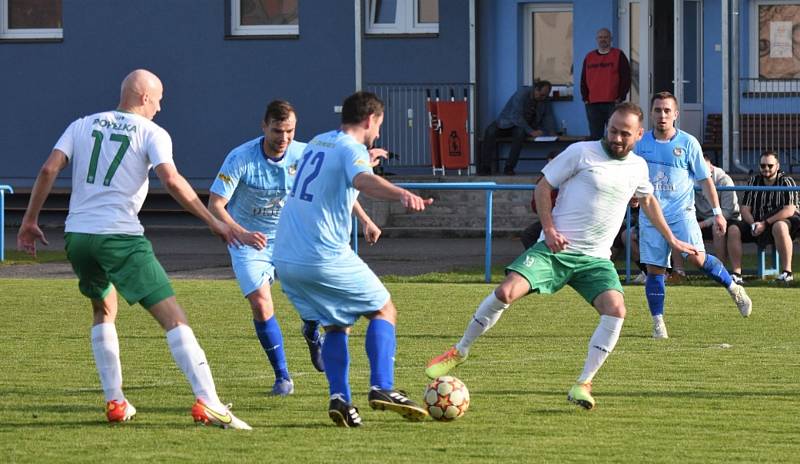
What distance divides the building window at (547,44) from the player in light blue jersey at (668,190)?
42.2ft

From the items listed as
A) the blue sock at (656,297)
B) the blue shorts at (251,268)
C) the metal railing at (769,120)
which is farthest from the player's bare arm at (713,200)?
the metal railing at (769,120)

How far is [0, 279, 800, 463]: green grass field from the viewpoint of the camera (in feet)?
23.6

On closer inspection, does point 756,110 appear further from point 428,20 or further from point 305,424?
point 305,424

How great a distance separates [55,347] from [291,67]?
14682 mm

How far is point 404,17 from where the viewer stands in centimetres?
2517

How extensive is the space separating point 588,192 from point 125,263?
274 centimetres

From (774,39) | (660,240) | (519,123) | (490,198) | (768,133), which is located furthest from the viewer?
(774,39)

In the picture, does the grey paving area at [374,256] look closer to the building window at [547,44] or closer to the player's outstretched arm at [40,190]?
the building window at [547,44]

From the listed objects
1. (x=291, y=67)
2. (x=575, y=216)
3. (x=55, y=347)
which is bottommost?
(x=55, y=347)

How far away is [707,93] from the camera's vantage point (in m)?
24.4

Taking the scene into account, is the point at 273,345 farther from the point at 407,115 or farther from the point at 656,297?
the point at 407,115

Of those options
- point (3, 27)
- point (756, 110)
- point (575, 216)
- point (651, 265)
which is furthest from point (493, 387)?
point (3, 27)

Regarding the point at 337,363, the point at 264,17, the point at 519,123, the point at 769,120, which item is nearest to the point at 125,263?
the point at 337,363

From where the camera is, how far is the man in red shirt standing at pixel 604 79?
2227 centimetres
